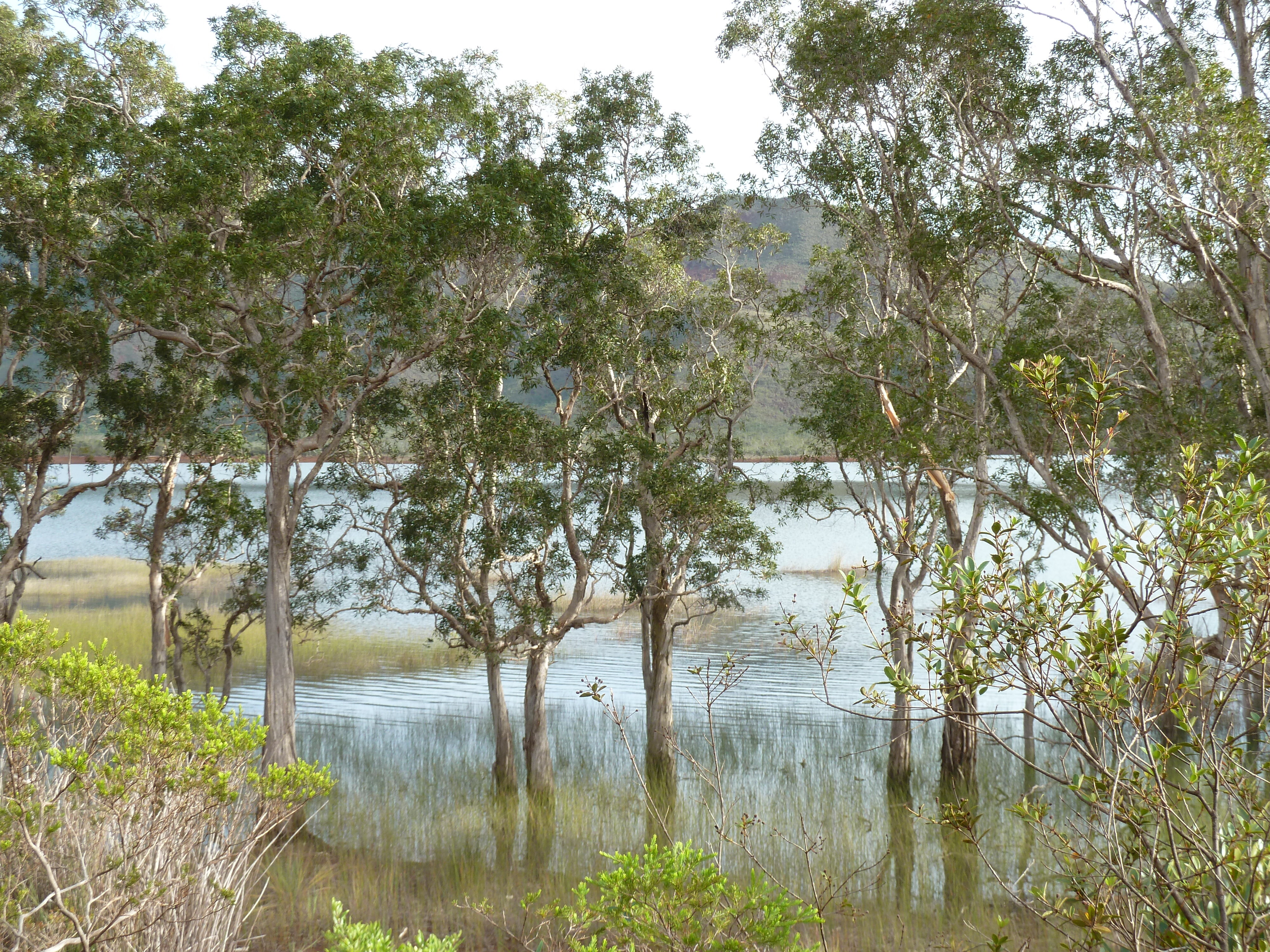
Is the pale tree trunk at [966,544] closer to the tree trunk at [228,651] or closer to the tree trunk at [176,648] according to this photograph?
the tree trunk at [228,651]

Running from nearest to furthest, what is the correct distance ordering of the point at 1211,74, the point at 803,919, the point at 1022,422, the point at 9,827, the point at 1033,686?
the point at 1033,686
the point at 803,919
the point at 9,827
the point at 1211,74
the point at 1022,422

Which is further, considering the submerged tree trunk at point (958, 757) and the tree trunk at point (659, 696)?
the tree trunk at point (659, 696)


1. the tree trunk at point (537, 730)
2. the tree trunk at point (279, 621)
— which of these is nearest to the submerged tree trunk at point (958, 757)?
the tree trunk at point (537, 730)

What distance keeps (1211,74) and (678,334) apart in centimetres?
863

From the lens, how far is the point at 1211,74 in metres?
8.50

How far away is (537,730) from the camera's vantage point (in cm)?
1381

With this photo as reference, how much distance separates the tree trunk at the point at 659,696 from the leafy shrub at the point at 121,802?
10107mm

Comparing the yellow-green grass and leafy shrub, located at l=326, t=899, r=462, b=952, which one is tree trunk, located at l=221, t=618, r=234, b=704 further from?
leafy shrub, located at l=326, t=899, r=462, b=952

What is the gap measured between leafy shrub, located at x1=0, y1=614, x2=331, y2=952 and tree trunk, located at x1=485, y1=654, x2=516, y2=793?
917cm

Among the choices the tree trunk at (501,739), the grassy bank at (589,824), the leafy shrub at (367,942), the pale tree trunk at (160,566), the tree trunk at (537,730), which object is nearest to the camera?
the leafy shrub at (367,942)

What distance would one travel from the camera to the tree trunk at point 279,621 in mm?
12086

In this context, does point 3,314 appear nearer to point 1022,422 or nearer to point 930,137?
point 930,137

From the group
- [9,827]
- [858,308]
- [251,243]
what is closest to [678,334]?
[858,308]

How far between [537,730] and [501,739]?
0.56 m
